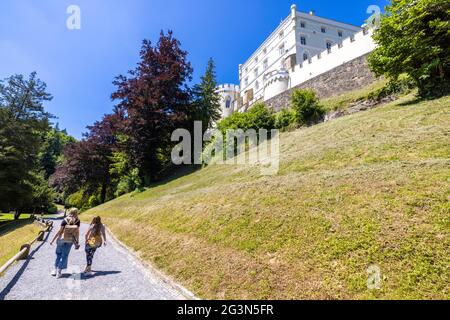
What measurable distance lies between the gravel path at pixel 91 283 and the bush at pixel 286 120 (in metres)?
19.4

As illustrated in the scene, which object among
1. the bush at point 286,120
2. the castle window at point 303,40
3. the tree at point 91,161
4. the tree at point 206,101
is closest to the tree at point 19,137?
the tree at point 91,161

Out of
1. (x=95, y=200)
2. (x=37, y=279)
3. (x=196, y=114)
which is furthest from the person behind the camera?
(x=95, y=200)

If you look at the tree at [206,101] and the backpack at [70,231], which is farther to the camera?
the tree at [206,101]

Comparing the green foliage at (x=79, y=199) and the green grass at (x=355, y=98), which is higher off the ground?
the green grass at (x=355, y=98)

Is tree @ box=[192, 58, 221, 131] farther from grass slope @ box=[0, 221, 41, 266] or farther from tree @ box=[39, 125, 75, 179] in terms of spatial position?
tree @ box=[39, 125, 75, 179]

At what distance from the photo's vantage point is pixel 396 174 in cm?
793

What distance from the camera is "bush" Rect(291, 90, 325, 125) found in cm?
2272

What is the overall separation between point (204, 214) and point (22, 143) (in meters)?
29.5

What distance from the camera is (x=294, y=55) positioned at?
1695 inches

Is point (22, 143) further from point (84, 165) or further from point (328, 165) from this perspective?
point (328, 165)

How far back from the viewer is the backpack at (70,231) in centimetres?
721

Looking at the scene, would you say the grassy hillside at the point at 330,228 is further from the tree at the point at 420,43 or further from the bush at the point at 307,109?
the bush at the point at 307,109

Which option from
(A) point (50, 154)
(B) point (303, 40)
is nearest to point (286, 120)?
(B) point (303, 40)
